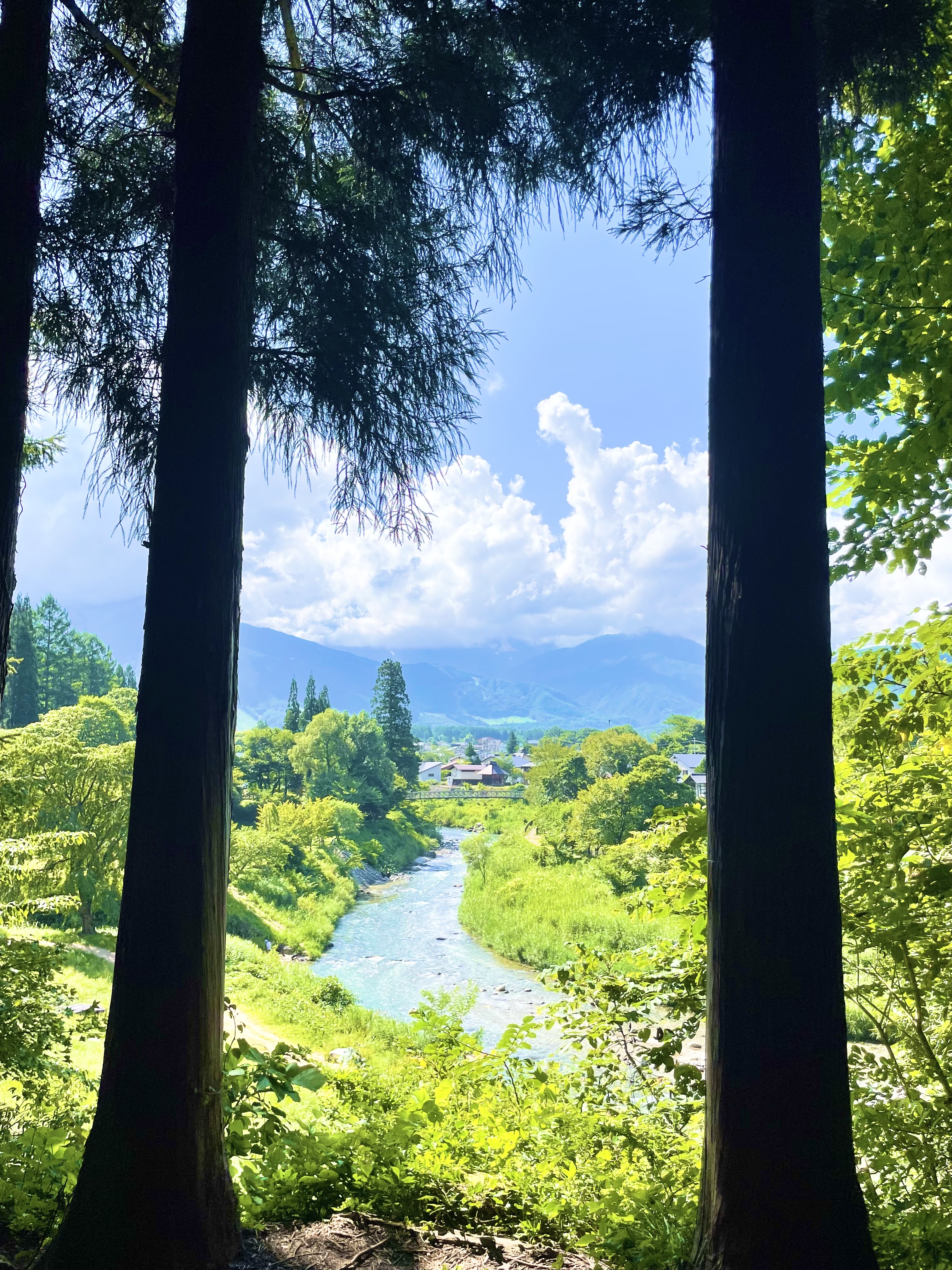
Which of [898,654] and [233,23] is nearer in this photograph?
[233,23]

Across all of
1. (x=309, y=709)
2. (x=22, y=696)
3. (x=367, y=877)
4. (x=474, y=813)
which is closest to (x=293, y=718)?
(x=309, y=709)

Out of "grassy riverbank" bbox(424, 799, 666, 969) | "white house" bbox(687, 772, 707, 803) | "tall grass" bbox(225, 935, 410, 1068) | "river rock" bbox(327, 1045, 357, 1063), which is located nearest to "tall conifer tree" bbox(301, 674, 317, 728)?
"grassy riverbank" bbox(424, 799, 666, 969)

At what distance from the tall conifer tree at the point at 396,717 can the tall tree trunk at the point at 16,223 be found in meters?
39.0

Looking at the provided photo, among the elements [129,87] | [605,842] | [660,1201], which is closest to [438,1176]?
[660,1201]

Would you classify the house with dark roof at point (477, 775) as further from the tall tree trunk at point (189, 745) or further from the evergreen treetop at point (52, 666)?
the tall tree trunk at point (189, 745)

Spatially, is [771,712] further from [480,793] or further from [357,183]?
[480,793]

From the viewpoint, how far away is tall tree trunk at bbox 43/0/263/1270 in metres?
1.90

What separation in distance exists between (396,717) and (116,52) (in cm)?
3997

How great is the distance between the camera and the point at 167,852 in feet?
6.49

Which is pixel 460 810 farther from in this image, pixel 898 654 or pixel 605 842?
Answer: pixel 898 654

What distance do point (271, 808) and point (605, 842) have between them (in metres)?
10.8

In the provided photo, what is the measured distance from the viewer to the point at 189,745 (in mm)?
2027

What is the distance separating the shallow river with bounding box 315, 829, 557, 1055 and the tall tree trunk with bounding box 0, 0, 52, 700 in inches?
317

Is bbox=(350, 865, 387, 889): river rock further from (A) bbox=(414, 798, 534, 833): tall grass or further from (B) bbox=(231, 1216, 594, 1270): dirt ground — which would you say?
(B) bbox=(231, 1216, 594, 1270): dirt ground
